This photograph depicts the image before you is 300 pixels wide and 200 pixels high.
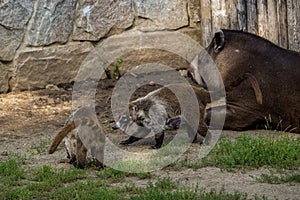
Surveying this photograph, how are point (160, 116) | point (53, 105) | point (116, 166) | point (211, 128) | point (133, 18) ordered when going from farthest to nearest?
point (133, 18) → point (53, 105) → point (211, 128) → point (160, 116) → point (116, 166)

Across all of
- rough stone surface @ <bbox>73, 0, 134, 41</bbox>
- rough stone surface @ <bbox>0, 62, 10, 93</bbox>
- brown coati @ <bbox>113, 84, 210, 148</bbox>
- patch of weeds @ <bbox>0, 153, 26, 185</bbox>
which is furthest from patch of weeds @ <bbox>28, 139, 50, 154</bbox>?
rough stone surface @ <bbox>73, 0, 134, 41</bbox>

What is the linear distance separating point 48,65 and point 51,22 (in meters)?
0.51

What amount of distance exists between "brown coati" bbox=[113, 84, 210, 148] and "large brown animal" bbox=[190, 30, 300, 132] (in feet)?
1.96

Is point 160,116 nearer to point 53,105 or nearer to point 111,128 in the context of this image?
point 111,128

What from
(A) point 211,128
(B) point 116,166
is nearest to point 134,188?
(B) point 116,166

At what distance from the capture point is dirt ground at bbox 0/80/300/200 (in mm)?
5663

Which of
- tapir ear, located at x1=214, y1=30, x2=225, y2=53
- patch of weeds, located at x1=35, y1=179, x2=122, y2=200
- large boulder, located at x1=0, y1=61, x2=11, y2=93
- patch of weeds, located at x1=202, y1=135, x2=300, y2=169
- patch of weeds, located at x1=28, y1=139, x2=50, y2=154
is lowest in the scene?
patch of weeds, located at x1=28, y1=139, x2=50, y2=154

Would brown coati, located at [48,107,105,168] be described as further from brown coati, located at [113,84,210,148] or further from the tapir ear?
the tapir ear

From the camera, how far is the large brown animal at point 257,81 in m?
7.66

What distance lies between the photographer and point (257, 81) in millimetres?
7789

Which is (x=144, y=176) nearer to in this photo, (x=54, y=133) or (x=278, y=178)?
(x=278, y=178)

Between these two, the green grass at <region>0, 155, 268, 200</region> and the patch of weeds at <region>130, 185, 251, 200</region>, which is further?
the green grass at <region>0, 155, 268, 200</region>

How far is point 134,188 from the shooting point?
5.63 metres

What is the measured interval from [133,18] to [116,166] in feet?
12.1
